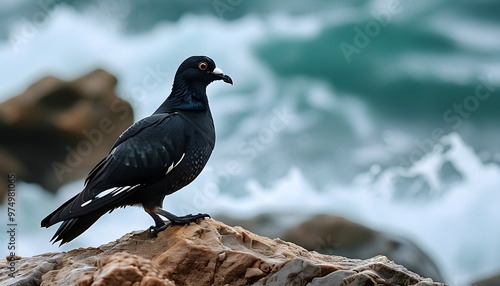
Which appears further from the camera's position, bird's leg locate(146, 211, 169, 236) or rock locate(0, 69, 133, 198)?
rock locate(0, 69, 133, 198)

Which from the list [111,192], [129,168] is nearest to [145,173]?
[129,168]

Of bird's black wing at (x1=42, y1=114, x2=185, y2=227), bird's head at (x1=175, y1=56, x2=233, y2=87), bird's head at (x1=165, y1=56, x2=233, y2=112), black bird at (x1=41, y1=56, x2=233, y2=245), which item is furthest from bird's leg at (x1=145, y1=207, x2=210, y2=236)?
bird's head at (x1=175, y1=56, x2=233, y2=87)

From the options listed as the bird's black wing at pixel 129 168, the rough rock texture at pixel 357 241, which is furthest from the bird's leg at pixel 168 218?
the rough rock texture at pixel 357 241

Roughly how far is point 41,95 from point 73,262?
278 inches

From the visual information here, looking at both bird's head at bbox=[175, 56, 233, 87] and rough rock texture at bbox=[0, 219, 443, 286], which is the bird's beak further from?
rough rock texture at bbox=[0, 219, 443, 286]

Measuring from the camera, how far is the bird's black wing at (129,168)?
5.45 m

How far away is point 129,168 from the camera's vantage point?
551 centimetres

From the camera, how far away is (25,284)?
5062mm

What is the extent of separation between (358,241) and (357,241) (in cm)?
1

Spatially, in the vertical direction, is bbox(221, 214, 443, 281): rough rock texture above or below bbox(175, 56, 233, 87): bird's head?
above

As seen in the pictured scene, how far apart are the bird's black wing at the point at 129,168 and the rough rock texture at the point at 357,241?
196 inches

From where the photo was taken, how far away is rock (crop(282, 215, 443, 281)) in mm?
10359

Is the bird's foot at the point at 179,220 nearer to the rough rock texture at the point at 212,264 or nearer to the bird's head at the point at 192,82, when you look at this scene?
the rough rock texture at the point at 212,264

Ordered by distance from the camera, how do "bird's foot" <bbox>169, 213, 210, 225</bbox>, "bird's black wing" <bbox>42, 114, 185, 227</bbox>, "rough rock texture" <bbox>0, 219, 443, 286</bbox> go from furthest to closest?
"bird's black wing" <bbox>42, 114, 185, 227</bbox> < "bird's foot" <bbox>169, 213, 210, 225</bbox> < "rough rock texture" <bbox>0, 219, 443, 286</bbox>
